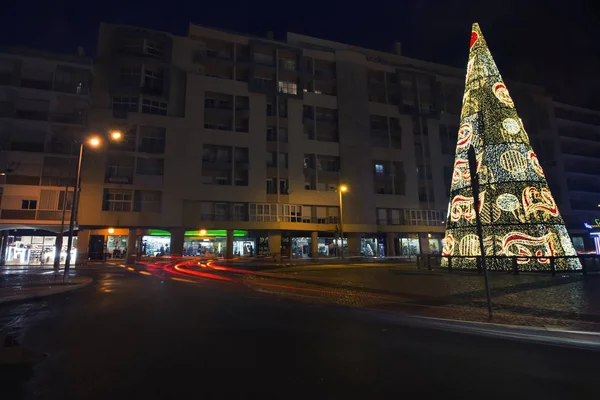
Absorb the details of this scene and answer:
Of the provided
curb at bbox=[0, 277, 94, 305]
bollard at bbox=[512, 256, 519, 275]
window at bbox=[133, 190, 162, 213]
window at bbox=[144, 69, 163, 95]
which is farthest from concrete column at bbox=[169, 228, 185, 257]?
bollard at bbox=[512, 256, 519, 275]

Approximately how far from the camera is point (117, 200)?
3909cm

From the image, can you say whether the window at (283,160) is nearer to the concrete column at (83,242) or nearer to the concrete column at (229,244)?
the concrete column at (229,244)

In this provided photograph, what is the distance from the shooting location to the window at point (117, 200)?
1529 inches

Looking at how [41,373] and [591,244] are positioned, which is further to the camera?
[591,244]

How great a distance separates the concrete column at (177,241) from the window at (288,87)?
942 inches

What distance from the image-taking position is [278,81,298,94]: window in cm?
4837

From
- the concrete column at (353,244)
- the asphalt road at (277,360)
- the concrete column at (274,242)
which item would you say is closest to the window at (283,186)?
the concrete column at (274,242)

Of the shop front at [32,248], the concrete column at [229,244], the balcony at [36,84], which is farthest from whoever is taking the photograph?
the concrete column at [229,244]

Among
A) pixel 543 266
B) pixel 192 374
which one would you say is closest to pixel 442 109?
pixel 543 266

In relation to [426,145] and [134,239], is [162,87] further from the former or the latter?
[426,145]

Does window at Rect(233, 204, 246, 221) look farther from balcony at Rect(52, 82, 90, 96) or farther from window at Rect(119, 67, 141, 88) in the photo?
balcony at Rect(52, 82, 90, 96)

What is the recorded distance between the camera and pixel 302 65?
48625 mm

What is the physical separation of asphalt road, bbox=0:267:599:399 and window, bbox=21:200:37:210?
112 ft

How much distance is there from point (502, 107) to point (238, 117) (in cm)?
3416
